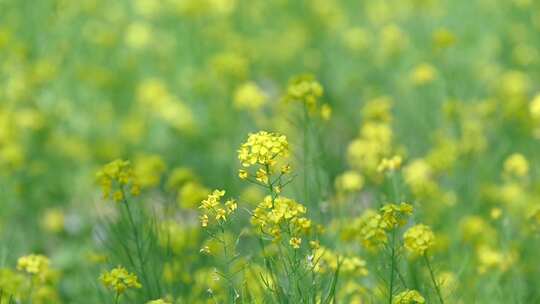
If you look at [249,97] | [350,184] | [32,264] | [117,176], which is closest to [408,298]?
[117,176]

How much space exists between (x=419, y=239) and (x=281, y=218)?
1.62 feet

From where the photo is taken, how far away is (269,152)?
3.08 m

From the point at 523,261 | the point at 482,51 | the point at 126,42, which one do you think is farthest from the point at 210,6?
the point at 523,261

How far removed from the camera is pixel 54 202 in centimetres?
591

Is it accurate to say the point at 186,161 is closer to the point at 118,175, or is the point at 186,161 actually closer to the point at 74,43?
the point at 74,43

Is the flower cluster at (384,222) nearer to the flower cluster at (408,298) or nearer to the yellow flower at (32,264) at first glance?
the flower cluster at (408,298)

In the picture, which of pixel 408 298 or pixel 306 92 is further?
pixel 306 92

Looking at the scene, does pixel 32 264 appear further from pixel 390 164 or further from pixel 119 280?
pixel 390 164

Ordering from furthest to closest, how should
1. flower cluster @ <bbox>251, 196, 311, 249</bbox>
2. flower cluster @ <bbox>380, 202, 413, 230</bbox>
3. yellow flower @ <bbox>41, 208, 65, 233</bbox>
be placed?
yellow flower @ <bbox>41, 208, 65, 233</bbox> → flower cluster @ <bbox>380, 202, 413, 230</bbox> → flower cluster @ <bbox>251, 196, 311, 249</bbox>

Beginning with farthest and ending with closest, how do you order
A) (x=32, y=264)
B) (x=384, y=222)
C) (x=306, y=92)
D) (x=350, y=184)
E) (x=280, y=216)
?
(x=350, y=184) → (x=306, y=92) → (x=32, y=264) → (x=384, y=222) → (x=280, y=216)

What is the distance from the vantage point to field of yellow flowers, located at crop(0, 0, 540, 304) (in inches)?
140

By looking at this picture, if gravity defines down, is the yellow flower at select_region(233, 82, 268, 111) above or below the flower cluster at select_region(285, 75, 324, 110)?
above

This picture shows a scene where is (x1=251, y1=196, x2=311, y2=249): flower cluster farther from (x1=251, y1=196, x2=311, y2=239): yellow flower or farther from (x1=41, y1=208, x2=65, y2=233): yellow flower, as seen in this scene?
(x1=41, y1=208, x2=65, y2=233): yellow flower

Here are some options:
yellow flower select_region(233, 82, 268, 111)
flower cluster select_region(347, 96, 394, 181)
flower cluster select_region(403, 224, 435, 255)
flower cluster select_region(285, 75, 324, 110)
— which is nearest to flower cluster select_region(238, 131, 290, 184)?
flower cluster select_region(403, 224, 435, 255)
